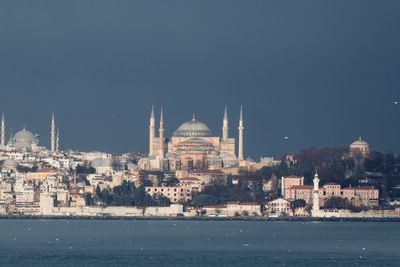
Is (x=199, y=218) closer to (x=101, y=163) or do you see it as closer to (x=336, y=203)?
(x=336, y=203)

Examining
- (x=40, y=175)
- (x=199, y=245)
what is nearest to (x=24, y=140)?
(x=40, y=175)

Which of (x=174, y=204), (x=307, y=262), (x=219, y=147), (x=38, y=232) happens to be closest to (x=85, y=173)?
(x=219, y=147)

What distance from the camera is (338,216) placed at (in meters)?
106

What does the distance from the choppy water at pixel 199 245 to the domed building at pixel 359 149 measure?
2519 cm

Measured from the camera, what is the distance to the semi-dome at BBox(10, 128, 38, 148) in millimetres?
143125

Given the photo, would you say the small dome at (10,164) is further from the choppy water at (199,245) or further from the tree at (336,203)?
the choppy water at (199,245)

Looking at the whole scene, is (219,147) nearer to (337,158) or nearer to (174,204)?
(337,158)

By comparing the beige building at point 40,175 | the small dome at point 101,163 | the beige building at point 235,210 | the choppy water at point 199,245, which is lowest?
the choppy water at point 199,245

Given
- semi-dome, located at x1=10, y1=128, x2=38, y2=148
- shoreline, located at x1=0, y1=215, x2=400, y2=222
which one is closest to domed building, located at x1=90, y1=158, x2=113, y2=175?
semi-dome, located at x1=10, y1=128, x2=38, y2=148

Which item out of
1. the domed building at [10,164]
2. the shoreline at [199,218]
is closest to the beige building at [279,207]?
the shoreline at [199,218]

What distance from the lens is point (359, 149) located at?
124 m

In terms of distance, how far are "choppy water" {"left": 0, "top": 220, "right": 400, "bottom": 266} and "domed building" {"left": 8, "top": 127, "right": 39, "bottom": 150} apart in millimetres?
47852

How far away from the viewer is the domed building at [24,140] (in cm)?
14250

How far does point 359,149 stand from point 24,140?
Answer: 93.7 ft
